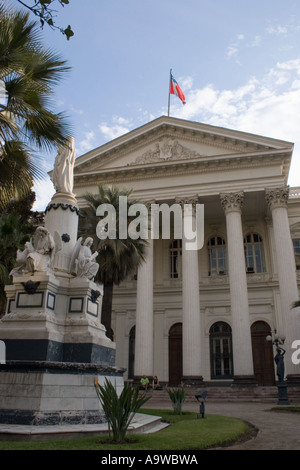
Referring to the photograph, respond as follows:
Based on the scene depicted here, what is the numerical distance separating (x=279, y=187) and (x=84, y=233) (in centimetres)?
1169

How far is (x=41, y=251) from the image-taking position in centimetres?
761

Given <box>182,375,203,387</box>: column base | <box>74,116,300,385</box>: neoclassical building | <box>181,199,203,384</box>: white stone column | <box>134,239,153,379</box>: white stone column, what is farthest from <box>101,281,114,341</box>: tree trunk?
<box>182,375,203,387</box>: column base

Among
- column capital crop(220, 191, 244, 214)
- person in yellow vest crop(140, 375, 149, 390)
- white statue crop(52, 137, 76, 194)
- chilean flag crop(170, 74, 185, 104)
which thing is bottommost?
person in yellow vest crop(140, 375, 149, 390)

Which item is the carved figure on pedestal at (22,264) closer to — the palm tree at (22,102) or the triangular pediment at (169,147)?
the palm tree at (22,102)

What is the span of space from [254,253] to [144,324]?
29.4 ft

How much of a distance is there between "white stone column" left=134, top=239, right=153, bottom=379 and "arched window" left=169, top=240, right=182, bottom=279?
4330mm

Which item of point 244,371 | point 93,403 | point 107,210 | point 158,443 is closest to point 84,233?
point 107,210

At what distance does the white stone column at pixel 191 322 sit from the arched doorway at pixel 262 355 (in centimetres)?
392

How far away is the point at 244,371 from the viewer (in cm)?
2025

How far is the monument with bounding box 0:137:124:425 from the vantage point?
597cm

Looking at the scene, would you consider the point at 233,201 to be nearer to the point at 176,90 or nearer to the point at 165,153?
the point at 165,153

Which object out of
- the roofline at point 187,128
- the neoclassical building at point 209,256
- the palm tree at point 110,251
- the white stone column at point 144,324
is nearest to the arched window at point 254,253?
the neoclassical building at point 209,256

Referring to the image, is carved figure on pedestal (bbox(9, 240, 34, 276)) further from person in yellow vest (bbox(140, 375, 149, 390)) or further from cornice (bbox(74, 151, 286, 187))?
cornice (bbox(74, 151, 286, 187))

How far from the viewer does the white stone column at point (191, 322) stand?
20922 millimetres
